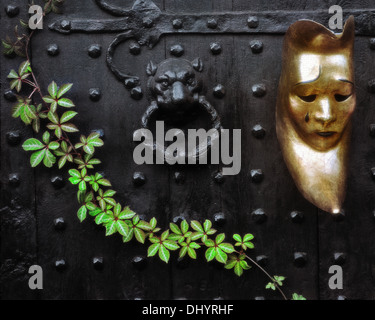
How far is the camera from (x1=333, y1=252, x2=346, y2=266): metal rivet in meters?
1.24

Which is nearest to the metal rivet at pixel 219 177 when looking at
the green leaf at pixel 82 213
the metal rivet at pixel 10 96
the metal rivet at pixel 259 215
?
the metal rivet at pixel 259 215

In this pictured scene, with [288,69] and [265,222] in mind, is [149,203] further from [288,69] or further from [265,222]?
[288,69]

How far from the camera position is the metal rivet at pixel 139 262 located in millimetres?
1237

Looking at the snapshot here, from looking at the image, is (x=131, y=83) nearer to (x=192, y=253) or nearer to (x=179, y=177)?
(x=179, y=177)

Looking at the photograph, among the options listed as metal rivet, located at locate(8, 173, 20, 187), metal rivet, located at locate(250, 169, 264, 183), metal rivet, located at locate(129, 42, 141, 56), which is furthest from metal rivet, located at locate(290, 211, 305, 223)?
metal rivet, located at locate(8, 173, 20, 187)

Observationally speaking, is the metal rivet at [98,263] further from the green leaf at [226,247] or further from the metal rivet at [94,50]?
the metal rivet at [94,50]

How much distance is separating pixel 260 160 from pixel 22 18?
0.69 metres

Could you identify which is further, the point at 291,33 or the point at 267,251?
the point at 267,251

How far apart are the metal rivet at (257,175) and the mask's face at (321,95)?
0.17 meters

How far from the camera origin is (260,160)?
1236 millimetres

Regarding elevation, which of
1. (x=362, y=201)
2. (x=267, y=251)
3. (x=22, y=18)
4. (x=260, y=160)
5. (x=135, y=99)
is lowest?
(x=267, y=251)

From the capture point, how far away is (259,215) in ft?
4.05

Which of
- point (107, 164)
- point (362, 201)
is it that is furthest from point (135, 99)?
point (362, 201)

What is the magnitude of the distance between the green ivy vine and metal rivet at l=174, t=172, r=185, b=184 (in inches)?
4.5
